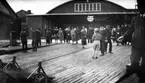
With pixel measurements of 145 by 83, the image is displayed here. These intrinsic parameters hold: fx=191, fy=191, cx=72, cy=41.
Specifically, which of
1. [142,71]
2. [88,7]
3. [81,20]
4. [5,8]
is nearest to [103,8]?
[88,7]

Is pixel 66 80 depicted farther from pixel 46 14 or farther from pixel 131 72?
pixel 46 14

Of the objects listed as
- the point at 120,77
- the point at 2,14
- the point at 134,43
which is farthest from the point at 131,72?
the point at 2,14

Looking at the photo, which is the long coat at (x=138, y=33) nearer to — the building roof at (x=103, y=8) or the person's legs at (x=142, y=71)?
the person's legs at (x=142, y=71)

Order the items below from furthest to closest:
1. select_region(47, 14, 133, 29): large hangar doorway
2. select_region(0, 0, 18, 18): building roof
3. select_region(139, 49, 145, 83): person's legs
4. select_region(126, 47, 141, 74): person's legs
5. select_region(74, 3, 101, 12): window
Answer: select_region(74, 3, 101, 12): window → select_region(47, 14, 133, 29): large hangar doorway → select_region(0, 0, 18, 18): building roof → select_region(126, 47, 141, 74): person's legs → select_region(139, 49, 145, 83): person's legs

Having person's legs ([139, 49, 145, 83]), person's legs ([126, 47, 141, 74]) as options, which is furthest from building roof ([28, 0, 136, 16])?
person's legs ([126, 47, 141, 74])

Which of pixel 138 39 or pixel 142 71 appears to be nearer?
pixel 138 39

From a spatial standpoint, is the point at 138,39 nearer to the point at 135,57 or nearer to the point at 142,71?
the point at 135,57

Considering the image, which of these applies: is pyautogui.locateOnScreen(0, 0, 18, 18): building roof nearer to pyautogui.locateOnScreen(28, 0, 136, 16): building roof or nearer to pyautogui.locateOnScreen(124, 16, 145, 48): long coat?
Answer: pyautogui.locateOnScreen(28, 0, 136, 16): building roof

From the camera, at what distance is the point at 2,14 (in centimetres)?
2188

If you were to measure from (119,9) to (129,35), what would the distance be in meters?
30.2

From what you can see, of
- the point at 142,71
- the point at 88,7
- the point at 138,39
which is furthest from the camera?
the point at 88,7

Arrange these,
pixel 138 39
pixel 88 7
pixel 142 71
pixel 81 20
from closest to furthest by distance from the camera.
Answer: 1. pixel 138 39
2. pixel 142 71
3. pixel 81 20
4. pixel 88 7

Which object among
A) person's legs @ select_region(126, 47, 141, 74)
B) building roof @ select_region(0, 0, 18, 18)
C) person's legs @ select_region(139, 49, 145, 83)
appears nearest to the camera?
person's legs @ select_region(139, 49, 145, 83)

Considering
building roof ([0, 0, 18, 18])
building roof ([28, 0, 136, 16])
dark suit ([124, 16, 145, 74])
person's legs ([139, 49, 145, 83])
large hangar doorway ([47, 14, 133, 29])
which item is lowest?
person's legs ([139, 49, 145, 83])
